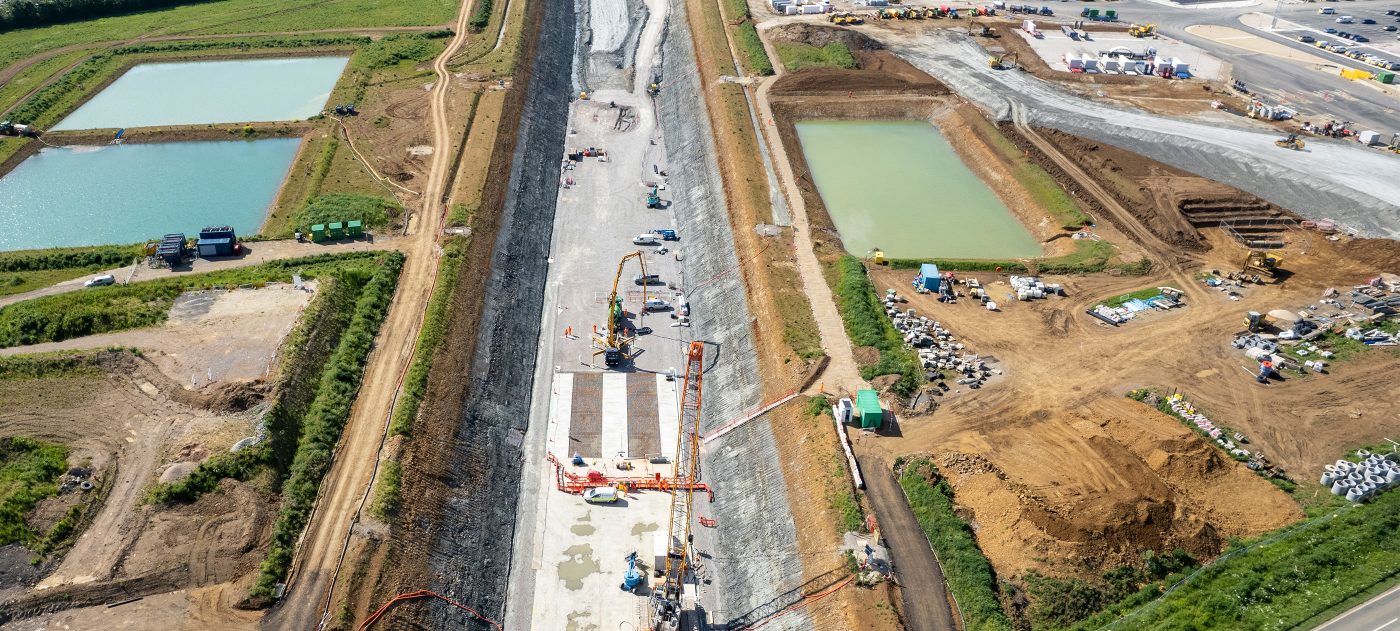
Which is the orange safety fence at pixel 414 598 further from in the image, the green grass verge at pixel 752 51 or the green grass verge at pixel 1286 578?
the green grass verge at pixel 752 51

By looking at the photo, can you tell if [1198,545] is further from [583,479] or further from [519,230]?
[519,230]

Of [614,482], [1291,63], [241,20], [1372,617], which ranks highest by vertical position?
[241,20]

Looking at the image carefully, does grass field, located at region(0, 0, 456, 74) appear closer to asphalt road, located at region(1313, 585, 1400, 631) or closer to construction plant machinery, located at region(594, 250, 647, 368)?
construction plant machinery, located at region(594, 250, 647, 368)

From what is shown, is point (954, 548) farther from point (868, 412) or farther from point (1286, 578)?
point (1286, 578)

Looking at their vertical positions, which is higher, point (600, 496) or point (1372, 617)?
point (600, 496)

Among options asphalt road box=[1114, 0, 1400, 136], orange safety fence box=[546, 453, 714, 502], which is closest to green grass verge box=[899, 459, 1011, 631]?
orange safety fence box=[546, 453, 714, 502]

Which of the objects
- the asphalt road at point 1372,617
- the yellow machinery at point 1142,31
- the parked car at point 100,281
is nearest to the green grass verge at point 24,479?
the parked car at point 100,281

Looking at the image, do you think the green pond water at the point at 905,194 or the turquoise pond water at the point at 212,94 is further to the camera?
the turquoise pond water at the point at 212,94

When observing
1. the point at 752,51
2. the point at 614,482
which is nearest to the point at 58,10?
the point at 752,51
